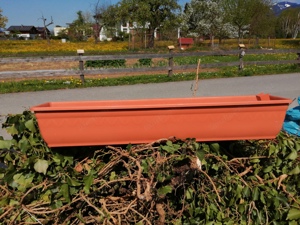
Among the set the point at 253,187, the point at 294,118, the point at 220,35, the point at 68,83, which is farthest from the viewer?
the point at 220,35

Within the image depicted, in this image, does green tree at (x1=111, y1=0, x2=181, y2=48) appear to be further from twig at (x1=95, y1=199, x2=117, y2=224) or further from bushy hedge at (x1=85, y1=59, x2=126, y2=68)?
twig at (x1=95, y1=199, x2=117, y2=224)

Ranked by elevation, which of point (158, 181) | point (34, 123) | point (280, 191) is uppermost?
point (34, 123)

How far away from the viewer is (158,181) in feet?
5.50

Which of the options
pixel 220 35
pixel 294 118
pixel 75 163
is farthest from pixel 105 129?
pixel 220 35

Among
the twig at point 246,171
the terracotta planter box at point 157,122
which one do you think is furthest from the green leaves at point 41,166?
the twig at point 246,171

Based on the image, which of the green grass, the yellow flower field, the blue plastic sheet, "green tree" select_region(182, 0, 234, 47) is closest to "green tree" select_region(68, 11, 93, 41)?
"green tree" select_region(182, 0, 234, 47)

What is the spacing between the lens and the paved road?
6.73 metres

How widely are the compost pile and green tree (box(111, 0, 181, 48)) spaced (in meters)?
27.8

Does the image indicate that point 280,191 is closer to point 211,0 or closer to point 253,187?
point 253,187

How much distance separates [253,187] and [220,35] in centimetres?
3506

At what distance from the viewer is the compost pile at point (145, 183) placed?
1.70 meters

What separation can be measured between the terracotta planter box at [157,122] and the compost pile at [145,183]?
0.32 ft

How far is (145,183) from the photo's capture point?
65.0 inches

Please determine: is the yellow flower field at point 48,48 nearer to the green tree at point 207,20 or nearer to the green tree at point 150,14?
the green tree at point 150,14
